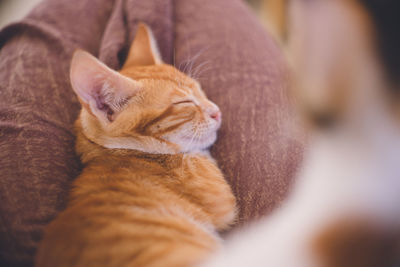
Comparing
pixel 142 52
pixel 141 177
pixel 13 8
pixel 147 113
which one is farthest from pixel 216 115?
pixel 13 8

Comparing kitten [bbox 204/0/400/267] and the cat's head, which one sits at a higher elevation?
kitten [bbox 204/0/400/267]

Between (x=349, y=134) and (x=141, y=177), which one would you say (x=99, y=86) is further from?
(x=349, y=134)

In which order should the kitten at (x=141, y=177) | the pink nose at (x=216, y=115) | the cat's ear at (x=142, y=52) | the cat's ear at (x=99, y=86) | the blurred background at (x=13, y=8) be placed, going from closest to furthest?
the kitten at (x=141, y=177) → the cat's ear at (x=99, y=86) → the pink nose at (x=216, y=115) → the cat's ear at (x=142, y=52) → the blurred background at (x=13, y=8)

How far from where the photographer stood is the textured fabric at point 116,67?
904mm

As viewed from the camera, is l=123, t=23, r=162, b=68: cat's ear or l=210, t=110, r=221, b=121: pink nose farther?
l=123, t=23, r=162, b=68: cat's ear

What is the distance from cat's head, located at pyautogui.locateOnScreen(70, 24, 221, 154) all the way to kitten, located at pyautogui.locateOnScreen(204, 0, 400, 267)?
1.60 ft

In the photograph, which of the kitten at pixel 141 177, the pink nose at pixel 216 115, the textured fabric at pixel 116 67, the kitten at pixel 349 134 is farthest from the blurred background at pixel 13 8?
the kitten at pixel 349 134

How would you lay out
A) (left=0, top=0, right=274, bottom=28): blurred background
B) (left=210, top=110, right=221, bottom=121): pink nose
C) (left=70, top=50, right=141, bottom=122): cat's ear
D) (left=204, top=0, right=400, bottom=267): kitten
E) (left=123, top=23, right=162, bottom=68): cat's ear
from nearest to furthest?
(left=204, top=0, right=400, bottom=267): kitten → (left=70, top=50, right=141, bottom=122): cat's ear → (left=210, top=110, right=221, bottom=121): pink nose → (left=123, top=23, right=162, bottom=68): cat's ear → (left=0, top=0, right=274, bottom=28): blurred background

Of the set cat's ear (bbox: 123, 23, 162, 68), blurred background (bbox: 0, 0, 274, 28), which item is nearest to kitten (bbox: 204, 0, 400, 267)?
cat's ear (bbox: 123, 23, 162, 68)

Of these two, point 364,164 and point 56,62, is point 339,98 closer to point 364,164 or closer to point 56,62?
point 364,164

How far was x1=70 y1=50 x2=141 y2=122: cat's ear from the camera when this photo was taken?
2.90 feet

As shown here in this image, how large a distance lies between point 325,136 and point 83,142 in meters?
0.80

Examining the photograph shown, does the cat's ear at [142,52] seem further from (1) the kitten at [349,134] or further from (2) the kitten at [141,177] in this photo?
(1) the kitten at [349,134]

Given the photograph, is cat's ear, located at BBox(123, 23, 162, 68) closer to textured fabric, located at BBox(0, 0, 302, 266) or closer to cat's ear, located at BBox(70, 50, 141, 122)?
textured fabric, located at BBox(0, 0, 302, 266)
